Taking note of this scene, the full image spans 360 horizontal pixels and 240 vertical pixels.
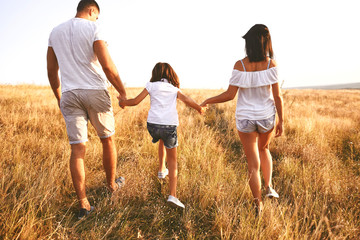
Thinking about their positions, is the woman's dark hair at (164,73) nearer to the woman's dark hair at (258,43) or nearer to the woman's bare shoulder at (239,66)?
the woman's bare shoulder at (239,66)

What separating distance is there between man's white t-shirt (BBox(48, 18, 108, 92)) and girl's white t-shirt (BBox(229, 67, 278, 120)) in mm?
1643

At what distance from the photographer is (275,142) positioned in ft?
15.0

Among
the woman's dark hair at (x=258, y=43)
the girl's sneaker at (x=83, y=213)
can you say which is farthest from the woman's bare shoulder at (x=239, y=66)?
the girl's sneaker at (x=83, y=213)

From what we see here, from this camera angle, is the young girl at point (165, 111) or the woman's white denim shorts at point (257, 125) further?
the young girl at point (165, 111)

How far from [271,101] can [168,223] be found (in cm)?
184

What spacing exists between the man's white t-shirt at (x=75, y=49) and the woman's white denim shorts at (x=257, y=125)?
5.82 ft

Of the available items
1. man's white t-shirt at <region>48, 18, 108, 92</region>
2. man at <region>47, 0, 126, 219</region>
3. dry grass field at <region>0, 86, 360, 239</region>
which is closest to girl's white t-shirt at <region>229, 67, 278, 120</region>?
dry grass field at <region>0, 86, 360, 239</region>

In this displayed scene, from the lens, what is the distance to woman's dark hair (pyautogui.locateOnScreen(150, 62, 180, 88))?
2.50 m

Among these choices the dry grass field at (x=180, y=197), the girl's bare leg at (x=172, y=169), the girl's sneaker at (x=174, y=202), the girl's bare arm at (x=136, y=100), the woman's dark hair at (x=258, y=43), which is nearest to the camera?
the dry grass field at (x=180, y=197)

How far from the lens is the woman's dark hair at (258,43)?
205 cm

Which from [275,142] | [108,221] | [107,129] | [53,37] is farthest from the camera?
[275,142]

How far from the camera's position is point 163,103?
7.95 ft

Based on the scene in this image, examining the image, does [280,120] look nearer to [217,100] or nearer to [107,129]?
[217,100]

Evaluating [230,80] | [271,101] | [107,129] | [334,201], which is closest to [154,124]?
[107,129]
